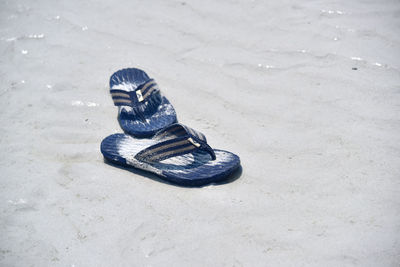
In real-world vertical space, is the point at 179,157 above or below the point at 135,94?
below

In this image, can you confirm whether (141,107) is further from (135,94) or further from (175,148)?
(175,148)

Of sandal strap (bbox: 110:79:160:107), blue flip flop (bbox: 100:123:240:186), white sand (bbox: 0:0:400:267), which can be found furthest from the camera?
sandal strap (bbox: 110:79:160:107)

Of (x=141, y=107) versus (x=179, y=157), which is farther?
(x=141, y=107)

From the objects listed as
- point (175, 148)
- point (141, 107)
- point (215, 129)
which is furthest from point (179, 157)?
point (141, 107)

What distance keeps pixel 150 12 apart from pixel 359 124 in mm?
1893

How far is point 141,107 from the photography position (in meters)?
2.35

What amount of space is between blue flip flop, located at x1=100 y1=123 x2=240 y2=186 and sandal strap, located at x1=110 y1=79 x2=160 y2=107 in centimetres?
36

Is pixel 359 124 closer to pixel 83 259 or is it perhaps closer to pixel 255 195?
pixel 255 195

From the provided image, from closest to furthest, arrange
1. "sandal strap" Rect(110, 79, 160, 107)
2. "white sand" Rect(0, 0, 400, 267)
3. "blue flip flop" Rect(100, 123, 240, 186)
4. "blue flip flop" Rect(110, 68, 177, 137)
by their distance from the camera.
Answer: "white sand" Rect(0, 0, 400, 267) → "blue flip flop" Rect(100, 123, 240, 186) → "blue flip flop" Rect(110, 68, 177, 137) → "sandal strap" Rect(110, 79, 160, 107)

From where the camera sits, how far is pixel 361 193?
1689 mm

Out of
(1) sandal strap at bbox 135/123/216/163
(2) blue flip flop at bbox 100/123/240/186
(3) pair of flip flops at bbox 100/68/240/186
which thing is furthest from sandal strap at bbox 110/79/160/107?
(1) sandal strap at bbox 135/123/216/163

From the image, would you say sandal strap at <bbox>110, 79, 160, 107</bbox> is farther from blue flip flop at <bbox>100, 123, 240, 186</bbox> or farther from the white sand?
blue flip flop at <bbox>100, 123, 240, 186</bbox>

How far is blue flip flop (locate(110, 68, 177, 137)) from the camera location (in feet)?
7.29

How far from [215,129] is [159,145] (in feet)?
1.26
